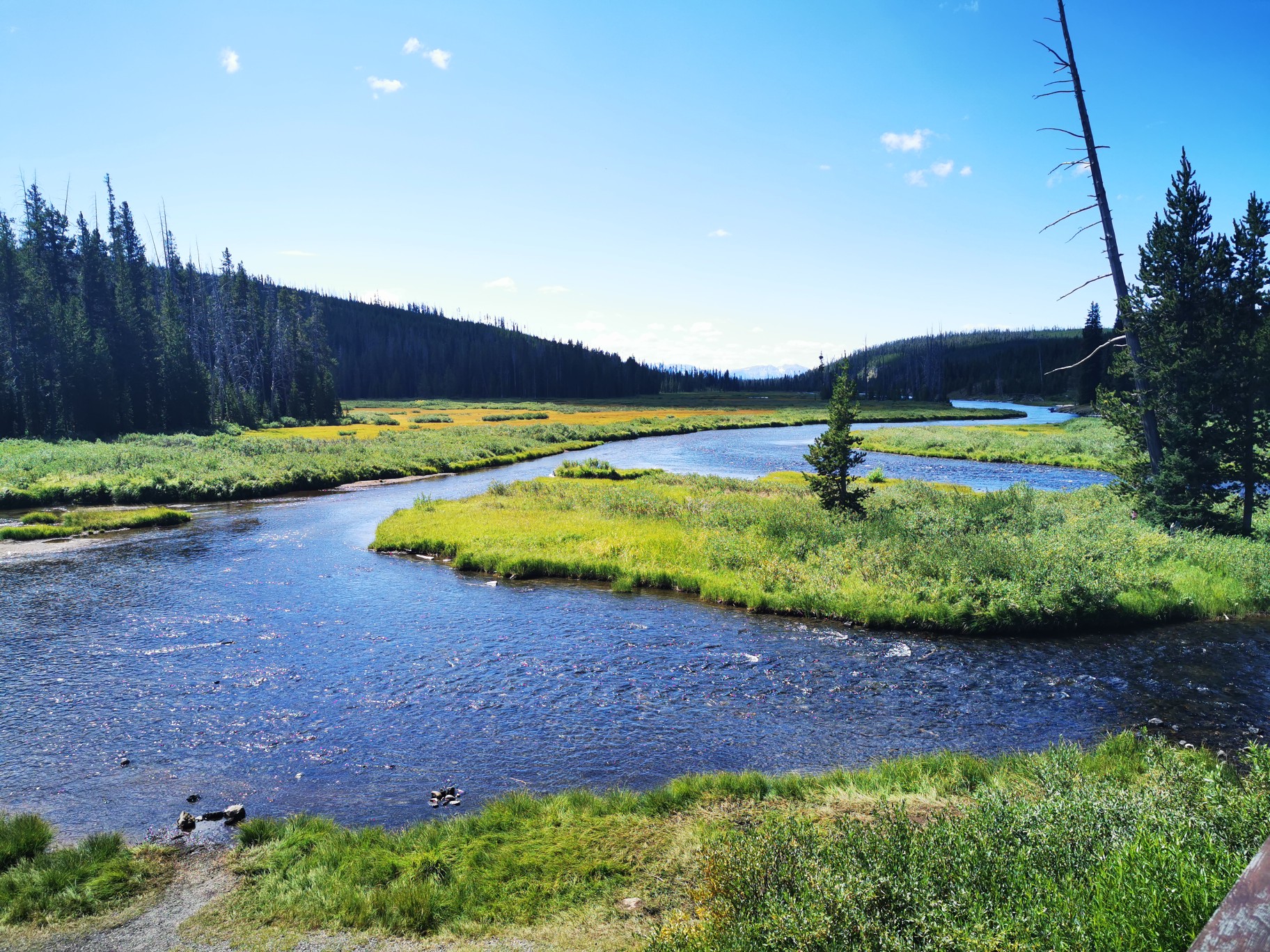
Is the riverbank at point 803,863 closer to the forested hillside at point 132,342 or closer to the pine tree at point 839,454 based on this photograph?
the pine tree at point 839,454

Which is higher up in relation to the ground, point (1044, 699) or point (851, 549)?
point (851, 549)

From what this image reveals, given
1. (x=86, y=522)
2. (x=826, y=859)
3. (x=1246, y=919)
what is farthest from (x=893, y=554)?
(x=86, y=522)

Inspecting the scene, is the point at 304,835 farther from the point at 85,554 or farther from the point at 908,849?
the point at 85,554

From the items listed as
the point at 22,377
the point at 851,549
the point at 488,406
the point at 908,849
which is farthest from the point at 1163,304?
the point at 488,406

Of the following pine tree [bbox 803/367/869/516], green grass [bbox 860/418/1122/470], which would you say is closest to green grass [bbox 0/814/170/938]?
pine tree [bbox 803/367/869/516]

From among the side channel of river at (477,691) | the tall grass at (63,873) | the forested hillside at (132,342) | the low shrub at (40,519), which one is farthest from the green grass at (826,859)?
the forested hillside at (132,342)

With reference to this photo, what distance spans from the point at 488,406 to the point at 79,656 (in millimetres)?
133021

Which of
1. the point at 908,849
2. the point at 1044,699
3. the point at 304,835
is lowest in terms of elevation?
the point at 1044,699

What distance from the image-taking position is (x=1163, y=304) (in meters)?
24.9

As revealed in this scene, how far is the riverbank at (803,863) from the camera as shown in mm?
5535

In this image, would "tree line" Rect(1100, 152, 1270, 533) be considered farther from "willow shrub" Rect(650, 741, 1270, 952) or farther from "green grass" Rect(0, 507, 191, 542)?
"green grass" Rect(0, 507, 191, 542)

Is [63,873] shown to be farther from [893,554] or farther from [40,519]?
[40,519]

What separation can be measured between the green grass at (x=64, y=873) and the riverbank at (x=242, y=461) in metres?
37.0

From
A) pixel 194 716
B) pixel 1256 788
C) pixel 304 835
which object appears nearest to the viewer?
pixel 1256 788
